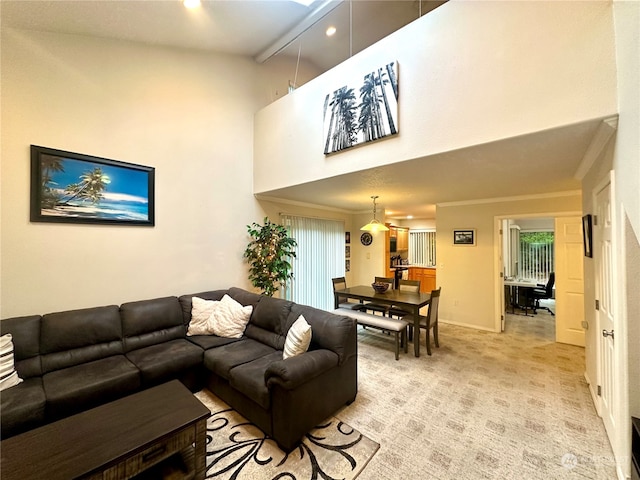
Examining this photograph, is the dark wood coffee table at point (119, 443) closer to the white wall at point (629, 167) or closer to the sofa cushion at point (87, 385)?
the sofa cushion at point (87, 385)

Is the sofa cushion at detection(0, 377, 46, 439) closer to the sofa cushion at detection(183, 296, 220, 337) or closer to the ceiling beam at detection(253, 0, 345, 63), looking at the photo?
the sofa cushion at detection(183, 296, 220, 337)

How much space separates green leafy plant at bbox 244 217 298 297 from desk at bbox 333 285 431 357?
1072mm

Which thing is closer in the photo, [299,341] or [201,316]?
[299,341]

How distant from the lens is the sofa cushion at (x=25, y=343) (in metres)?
2.12

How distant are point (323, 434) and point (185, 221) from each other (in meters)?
3.01

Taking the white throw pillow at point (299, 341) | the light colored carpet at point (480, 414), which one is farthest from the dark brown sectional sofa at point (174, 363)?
the light colored carpet at point (480, 414)

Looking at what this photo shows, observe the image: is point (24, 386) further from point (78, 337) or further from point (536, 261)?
point (536, 261)

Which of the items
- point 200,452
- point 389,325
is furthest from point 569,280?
point 200,452

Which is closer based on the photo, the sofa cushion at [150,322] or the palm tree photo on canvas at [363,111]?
the palm tree photo on canvas at [363,111]

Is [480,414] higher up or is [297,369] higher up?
[297,369]

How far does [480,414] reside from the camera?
225 centimetres

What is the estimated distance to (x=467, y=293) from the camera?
183 inches

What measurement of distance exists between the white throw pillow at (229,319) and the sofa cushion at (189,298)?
1.01ft

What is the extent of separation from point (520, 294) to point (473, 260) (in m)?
2.37
